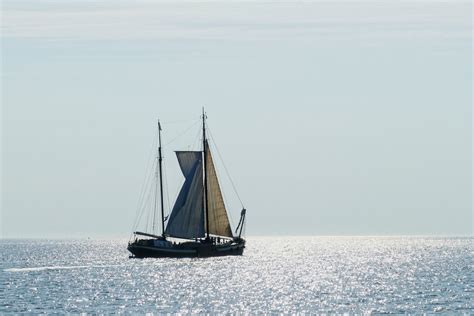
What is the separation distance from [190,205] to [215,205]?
11.1 feet

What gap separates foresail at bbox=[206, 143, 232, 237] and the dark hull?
2.36m

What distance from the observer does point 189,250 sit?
17962 cm

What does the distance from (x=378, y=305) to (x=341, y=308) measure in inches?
157

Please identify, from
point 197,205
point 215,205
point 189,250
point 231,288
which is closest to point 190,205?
point 197,205

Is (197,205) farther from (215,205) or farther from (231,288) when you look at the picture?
(231,288)

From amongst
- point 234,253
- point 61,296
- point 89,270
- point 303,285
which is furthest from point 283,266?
point 61,296

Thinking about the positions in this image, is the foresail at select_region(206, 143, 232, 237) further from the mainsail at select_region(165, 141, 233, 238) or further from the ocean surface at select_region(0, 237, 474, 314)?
the ocean surface at select_region(0, 237, 474, 314)

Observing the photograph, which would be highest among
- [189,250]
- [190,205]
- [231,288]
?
[190,205]

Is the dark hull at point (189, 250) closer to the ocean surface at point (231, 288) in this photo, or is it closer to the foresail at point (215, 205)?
the ocean surface at point (231, 288)

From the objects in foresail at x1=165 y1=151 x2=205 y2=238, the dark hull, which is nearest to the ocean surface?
Result: the dark hull

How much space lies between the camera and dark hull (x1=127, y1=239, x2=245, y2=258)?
178 meters

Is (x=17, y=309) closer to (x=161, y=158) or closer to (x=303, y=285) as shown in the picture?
(x=303, y=285)

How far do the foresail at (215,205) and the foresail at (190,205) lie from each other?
47.9 inches

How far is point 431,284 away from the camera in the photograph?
444 ft
